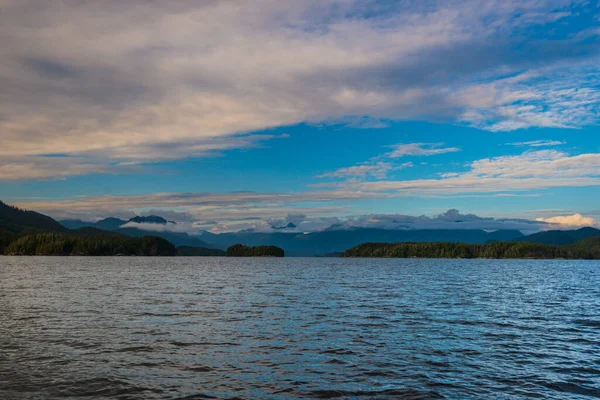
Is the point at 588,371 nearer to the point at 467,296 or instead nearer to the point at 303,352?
the point at 303,352

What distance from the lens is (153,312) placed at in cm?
5212

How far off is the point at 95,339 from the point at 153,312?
53.0ft

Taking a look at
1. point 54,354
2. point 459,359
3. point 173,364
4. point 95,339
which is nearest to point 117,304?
point 95,339

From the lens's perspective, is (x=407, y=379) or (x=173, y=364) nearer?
(x=407, y=379)

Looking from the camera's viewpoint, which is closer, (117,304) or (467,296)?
(117,304)

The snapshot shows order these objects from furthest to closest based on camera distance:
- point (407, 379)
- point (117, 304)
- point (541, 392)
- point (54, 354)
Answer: point (117, 304), point (54, 354), point (407, 379), point (541, 392)

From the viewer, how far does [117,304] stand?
59344 mm

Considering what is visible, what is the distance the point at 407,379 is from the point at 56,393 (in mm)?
18946

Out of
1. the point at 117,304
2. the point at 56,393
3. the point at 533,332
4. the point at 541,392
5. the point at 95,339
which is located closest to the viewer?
the point at 56,393

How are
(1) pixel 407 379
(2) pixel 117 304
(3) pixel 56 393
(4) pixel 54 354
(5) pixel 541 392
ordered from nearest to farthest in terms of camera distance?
(3) pixel 56 393 < (5) pixel 541 392 < (1) pixel 407 379 < (4) pixel 54 354 < (2) pixel 117 304

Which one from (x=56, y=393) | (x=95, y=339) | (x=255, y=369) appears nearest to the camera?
(x=56, y=393)

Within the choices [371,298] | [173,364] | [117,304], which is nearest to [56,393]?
[173,364]

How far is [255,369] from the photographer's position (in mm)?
27859

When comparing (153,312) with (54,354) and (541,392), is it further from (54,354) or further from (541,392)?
(541,392)
